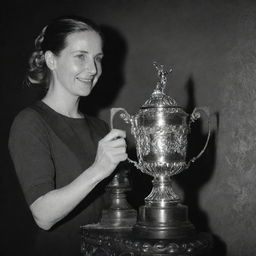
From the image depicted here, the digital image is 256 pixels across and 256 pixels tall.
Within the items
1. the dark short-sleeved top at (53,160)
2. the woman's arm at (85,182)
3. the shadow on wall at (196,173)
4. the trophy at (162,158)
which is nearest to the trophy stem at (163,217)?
the trophy at (162,158)

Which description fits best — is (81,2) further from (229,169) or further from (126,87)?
(229,169)

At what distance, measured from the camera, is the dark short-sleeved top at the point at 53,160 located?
1.45m

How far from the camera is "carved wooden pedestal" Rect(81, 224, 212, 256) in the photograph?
4.05 ft

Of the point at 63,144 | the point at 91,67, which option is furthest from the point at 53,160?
the point at 91,67

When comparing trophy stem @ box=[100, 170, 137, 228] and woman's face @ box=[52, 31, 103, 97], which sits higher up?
woman's face @ box=[52, 31, 103, 97]

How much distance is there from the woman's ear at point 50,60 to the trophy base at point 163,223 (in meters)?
0.67

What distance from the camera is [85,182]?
1368mm

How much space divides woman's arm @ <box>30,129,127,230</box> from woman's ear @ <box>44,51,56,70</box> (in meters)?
0.51

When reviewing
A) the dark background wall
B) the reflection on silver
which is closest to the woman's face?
the reflection on silver

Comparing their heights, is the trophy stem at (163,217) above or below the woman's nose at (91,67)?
below

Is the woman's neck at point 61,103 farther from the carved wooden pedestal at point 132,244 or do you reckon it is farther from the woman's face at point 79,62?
the carved wooden pedestal at point 132,244

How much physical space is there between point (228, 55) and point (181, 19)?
30 centimetres

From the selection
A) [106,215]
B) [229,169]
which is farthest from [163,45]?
[106,215]

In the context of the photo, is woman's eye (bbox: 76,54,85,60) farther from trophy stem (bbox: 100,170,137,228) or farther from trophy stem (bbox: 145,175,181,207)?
trophy stem (bbox: 145,175,181,207)
